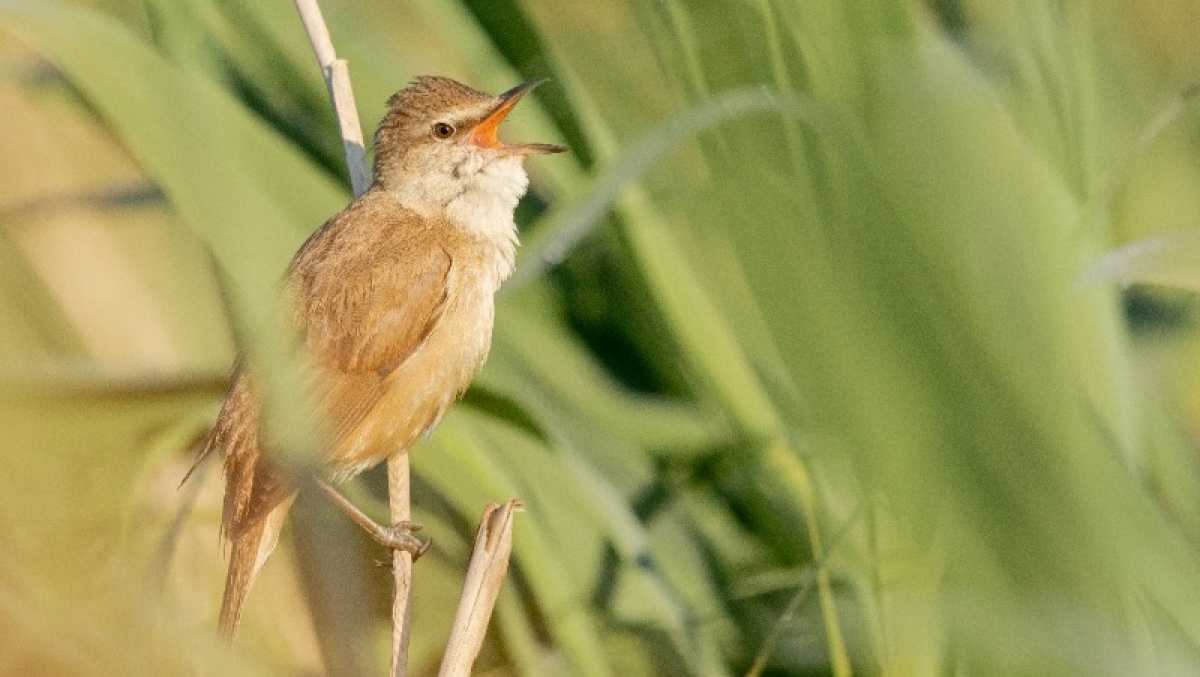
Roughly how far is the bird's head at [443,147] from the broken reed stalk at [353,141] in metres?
0.33

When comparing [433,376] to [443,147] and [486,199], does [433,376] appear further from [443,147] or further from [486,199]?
[443,147]

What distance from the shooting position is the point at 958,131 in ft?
4.22

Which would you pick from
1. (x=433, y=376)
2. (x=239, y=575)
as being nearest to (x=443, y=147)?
(x=433, y=376)

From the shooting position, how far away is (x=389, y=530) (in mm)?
2357

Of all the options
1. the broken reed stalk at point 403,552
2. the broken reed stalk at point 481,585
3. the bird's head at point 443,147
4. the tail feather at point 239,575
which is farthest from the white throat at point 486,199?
the broken reed stalk at point 481,585

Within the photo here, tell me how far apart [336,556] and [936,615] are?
5.35ft

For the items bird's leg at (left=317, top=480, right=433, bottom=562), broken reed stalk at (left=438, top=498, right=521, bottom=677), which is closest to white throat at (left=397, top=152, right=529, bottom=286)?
bird's leg at (left=317, top=480, right=433, bottom=562)

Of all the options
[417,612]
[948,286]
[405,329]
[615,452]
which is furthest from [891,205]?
[417,612]

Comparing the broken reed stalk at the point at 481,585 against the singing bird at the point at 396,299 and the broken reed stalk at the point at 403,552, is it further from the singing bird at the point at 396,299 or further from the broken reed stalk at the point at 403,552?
the singing bird at the point at 396,299

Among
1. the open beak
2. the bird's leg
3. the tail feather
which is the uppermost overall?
the open beak

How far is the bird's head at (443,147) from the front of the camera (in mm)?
2662

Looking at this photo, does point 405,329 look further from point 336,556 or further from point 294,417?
point 294,417

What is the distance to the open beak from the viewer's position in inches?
94.3

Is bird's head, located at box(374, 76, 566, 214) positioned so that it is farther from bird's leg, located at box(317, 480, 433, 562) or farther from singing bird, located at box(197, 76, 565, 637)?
bird's leg, located at box(317, 480, 433, 562)
